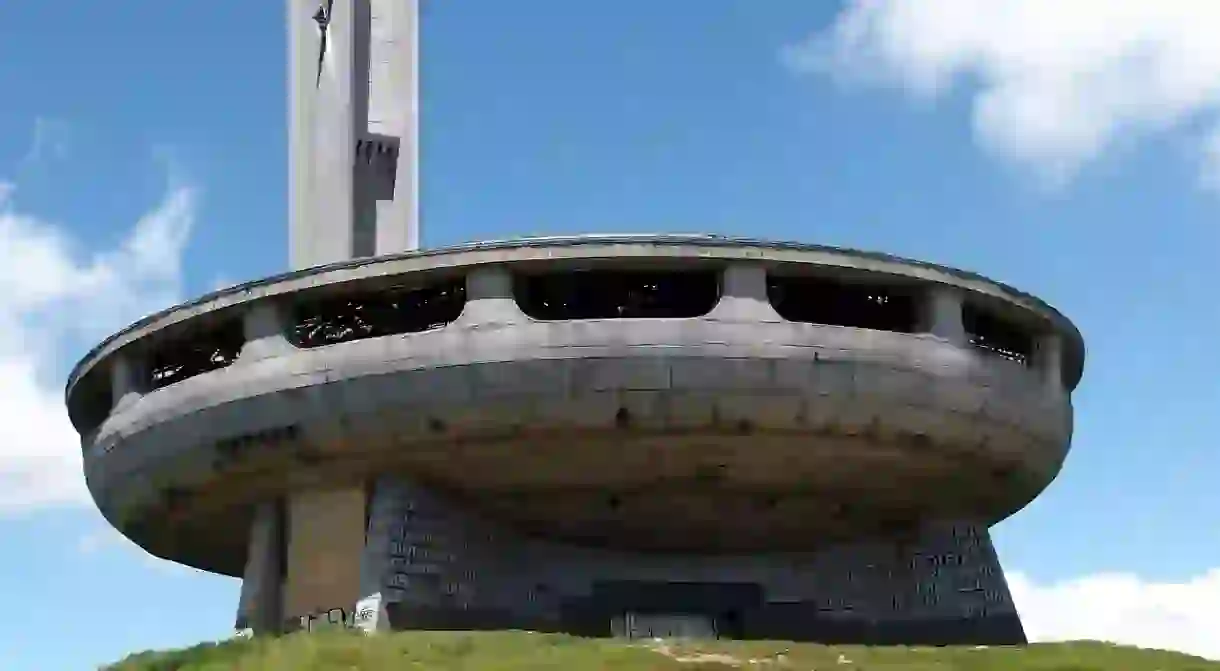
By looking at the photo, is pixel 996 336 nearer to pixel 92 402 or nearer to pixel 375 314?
pixel 375 314

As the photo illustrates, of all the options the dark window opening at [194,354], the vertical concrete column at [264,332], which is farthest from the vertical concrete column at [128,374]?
the vertical concrete column at [264,332]

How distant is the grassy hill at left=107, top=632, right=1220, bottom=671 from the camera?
65.6 feet

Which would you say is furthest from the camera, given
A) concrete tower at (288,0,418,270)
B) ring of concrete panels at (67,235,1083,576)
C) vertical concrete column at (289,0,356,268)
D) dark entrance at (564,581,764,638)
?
concrete tower at (288,0,418,270)

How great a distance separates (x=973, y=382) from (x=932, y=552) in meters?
4.64

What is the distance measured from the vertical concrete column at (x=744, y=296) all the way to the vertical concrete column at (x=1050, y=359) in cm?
728

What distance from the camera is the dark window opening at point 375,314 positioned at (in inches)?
1117

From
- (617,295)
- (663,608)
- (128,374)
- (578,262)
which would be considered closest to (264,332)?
(128,374)

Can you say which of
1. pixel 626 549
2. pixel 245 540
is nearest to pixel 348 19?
pixel 245 540

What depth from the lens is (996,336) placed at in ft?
103

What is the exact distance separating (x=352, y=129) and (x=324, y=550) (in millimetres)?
13684

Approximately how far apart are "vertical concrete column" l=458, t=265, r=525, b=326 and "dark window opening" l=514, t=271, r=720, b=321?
690 mm

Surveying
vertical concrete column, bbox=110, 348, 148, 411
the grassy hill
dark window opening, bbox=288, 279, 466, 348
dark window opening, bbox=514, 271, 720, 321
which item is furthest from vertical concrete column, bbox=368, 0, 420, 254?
the grassy hill

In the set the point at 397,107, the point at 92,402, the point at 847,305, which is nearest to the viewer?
the point at 847,305

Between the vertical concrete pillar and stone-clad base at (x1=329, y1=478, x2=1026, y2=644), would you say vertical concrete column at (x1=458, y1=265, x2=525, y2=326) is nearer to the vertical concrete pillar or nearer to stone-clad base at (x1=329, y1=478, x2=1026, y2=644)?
stone-clad base at (x1=329, y1=478, x2=1026, y2=644)
